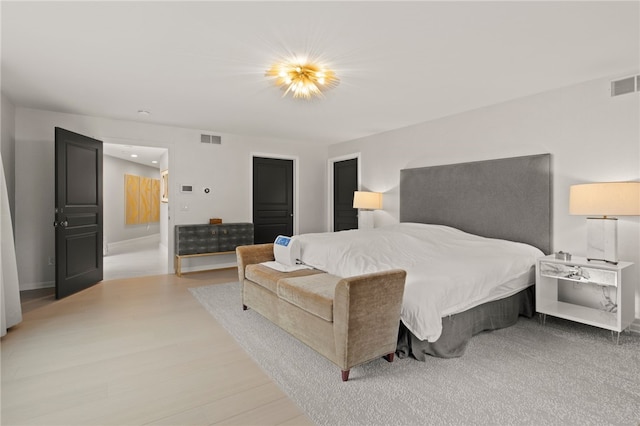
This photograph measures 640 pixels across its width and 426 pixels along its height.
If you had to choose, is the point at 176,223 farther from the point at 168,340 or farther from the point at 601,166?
the point at 601,166

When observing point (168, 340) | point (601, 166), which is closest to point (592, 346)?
point (601, 166)

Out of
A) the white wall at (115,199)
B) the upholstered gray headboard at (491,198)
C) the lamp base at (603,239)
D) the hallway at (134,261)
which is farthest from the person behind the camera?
the white wall at (115,199)

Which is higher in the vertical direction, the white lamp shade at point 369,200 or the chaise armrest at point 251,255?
the white lamp shade at point 369,200

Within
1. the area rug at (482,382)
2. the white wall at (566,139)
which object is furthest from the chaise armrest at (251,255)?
the white wall at (566,139)

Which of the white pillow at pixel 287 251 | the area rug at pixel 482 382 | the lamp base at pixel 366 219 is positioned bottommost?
the area rug at pixel 482 382

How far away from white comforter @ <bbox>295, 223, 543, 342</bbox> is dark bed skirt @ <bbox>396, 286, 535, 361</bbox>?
0.10 metres

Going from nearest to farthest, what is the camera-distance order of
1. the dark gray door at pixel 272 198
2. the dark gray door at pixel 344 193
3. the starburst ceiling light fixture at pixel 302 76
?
1. the starburst ceiling light fixture at pixel 302 76
2. the dark gray door at pixel 272 198
3. the dark gray door at pixel 344 193

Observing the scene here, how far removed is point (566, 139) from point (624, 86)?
62cm

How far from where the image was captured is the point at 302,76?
3.11 metres

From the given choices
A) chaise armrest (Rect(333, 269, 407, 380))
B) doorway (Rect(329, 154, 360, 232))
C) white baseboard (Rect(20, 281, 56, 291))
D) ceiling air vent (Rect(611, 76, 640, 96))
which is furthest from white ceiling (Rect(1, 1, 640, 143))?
white baseboard (Rect(20, 281, 56, 291))

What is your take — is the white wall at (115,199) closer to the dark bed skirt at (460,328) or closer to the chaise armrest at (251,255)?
the chaise armrest at (251,255)

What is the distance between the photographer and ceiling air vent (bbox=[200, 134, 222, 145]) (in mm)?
5801

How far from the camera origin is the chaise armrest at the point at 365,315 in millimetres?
2127

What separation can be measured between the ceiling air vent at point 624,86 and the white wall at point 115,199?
966cm
